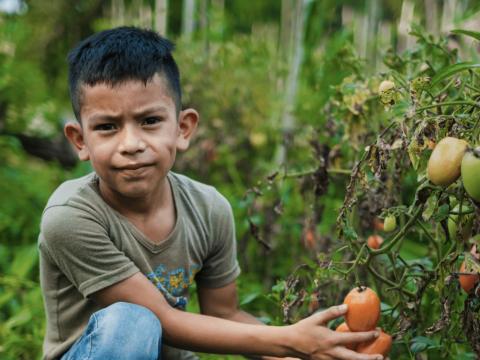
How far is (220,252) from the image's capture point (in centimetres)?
212

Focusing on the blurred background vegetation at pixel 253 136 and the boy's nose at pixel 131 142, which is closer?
the boy's nose at pixel 131 142

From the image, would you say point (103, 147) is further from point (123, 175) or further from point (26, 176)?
point (26, 176)

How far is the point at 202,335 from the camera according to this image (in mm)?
1780

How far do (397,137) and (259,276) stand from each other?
1.57 meters

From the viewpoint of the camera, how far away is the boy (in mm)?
1713

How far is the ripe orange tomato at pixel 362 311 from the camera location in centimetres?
159

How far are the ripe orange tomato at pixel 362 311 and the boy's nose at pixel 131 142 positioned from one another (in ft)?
1.95

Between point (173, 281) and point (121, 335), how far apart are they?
30 cm

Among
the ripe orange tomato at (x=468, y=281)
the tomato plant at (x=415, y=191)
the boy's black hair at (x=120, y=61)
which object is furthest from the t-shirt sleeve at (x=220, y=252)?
the ripe orange tomato at (x=468, y=281)

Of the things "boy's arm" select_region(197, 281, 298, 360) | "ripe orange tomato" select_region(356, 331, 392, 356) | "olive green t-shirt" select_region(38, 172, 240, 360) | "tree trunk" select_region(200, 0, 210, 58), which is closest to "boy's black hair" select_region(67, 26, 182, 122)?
"olive green t-shirt" select_region(38, 172, 240, 360)

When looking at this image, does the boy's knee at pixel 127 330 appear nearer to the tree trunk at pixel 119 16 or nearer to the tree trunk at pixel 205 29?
the tree trunk at pixel 205 29

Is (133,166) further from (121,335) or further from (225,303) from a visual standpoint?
(225,303)

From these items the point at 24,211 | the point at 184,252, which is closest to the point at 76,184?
the point at 184,252

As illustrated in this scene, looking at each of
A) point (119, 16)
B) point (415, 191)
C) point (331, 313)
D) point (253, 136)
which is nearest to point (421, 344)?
point (331, 313)
